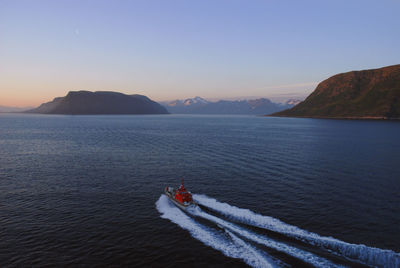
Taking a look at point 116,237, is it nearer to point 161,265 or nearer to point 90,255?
point 90,255

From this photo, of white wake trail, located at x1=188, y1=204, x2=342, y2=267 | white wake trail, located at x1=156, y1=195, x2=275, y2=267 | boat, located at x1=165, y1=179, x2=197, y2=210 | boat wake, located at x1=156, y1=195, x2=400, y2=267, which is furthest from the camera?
boat, located at x1=165, y1=179, x2=197, y2=210

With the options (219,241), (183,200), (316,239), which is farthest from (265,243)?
(183,200)

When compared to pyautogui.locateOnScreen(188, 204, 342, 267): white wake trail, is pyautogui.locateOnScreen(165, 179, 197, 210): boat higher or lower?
higher

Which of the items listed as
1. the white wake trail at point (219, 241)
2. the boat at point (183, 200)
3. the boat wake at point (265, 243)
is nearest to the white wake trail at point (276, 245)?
the boat wake at point (265, 243)

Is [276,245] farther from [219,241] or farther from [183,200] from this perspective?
[183,200]

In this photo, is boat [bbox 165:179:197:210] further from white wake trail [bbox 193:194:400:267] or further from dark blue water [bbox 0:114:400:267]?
white wake trail [bbox 193:194:400:267]

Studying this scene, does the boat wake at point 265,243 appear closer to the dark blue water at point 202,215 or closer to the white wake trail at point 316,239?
the white wake trail at point 316,239

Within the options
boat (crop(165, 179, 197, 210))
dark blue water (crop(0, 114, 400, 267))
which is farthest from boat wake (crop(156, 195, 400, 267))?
boat (crop(165, 179, 197, 210))

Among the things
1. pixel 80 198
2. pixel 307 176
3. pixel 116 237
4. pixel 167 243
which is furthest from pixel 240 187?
pixel 80 198
